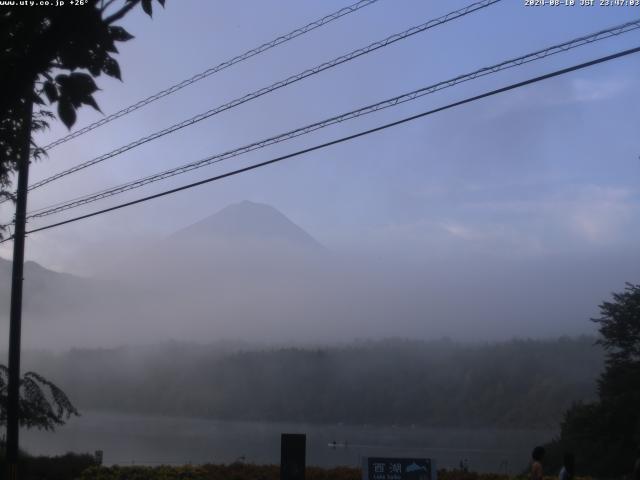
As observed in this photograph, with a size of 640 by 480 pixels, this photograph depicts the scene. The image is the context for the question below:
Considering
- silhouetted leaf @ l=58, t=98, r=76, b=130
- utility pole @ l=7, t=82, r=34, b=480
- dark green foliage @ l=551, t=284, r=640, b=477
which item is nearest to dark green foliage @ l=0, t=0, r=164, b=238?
silhouetted leaf @ l=58, t=98, r=76, b=130

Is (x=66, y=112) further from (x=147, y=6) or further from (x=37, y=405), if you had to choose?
(x=37, y=405)

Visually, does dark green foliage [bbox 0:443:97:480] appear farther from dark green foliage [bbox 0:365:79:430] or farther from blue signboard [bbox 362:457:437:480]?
blue signboard [bbox 362:457:437:480]

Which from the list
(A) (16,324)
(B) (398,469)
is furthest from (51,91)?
(A) (16,324)

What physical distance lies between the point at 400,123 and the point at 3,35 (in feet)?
25.2

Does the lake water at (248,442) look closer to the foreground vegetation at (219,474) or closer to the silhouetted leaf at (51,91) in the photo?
the foreground vegetation at (219,474)

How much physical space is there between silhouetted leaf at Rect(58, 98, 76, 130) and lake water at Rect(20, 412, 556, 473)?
56.4 ft

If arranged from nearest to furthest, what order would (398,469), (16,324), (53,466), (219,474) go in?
(398,469), (16,324), (219,474), (53,466)

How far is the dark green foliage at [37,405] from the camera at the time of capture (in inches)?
755

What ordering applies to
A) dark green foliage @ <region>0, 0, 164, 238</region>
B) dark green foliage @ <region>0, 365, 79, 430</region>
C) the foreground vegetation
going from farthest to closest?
dark green foliage @ <region>0, 365, 79, 430</region>, the foreground vegetation, dark green foliage @ <region>0, 0, 164, 238</region>

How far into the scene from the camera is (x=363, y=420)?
2117 inches

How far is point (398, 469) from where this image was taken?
574 inches

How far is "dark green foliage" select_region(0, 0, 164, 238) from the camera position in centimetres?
477

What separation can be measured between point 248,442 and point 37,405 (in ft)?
62.2

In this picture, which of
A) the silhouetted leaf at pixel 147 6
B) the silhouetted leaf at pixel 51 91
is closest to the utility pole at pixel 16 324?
the silhouetted leaf at pixel 147 6
